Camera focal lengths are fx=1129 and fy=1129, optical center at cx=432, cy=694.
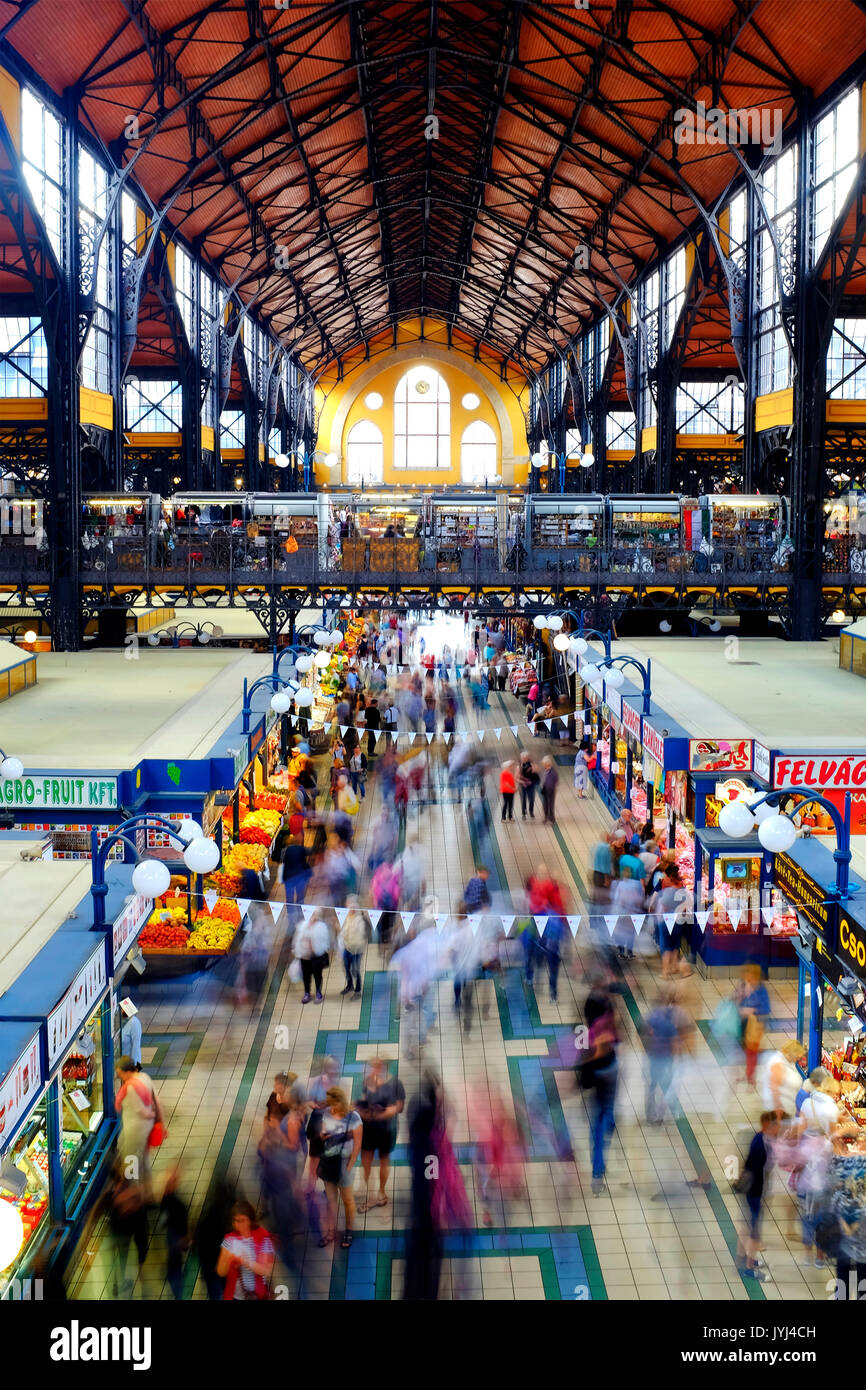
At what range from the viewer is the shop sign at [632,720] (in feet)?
49.7

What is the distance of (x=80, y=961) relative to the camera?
733 centimetres

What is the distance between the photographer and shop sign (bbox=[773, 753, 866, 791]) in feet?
36.7

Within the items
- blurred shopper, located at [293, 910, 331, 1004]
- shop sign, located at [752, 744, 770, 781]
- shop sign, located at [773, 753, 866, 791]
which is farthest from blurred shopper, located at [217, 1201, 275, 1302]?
shop sign, located at [752, 744, 770, 781]

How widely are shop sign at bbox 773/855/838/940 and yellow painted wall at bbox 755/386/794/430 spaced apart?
18044mm

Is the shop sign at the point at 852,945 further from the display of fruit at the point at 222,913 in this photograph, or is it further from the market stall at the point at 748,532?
the market stall at the point at 748,532

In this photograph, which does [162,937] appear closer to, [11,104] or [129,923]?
[129,923]

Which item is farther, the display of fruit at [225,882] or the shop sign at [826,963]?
the display of fruit at [225,882]

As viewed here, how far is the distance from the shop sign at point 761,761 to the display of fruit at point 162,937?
664 cm

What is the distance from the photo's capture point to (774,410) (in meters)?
27.1

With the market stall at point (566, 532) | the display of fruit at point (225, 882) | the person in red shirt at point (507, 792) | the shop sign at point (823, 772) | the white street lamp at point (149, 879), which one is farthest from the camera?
the market stall at point (566, 532)

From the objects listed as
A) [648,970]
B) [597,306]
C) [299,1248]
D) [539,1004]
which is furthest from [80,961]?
[597,306]

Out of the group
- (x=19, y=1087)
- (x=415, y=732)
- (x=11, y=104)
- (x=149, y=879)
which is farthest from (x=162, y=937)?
(x=11, y=104)

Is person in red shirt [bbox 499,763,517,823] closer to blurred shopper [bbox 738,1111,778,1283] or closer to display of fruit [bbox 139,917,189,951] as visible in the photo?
display of fruit [bbox 139,917,189,951]

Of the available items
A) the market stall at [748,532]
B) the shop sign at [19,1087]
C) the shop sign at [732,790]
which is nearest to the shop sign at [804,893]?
the shop sign at [732,790]
